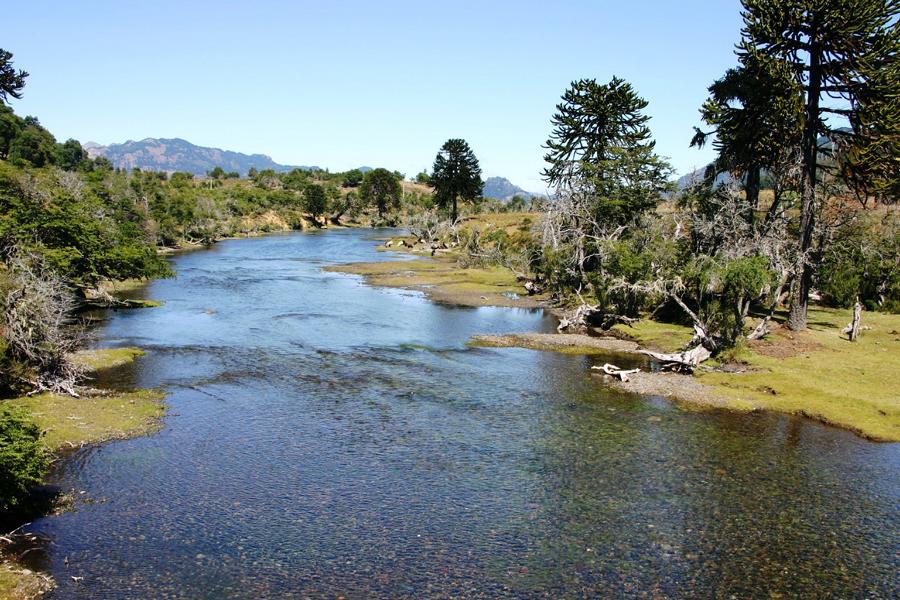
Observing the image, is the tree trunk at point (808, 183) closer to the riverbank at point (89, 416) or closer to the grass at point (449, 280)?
the grass at point (449, 280)

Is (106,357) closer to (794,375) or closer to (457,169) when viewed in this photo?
(794,375)

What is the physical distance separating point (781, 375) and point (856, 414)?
5417mm

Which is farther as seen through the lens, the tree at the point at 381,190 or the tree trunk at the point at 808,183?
the tree at the point at 381,190

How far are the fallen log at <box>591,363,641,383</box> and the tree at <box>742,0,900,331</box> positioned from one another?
1322 centimetres

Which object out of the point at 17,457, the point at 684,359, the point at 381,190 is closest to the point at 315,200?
the point at 381,190

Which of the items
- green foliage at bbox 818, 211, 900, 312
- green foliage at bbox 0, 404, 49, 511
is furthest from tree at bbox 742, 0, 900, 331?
green foliage at bbox 0, 404, 49, 511

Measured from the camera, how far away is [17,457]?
16.3m

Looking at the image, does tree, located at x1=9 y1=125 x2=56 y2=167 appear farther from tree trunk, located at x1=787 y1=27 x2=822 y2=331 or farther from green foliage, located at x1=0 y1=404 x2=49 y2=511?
tree trunk, located at x1=787 y1=27 x2=822 y2=331

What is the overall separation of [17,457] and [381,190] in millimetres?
172551

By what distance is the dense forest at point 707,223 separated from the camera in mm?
31312

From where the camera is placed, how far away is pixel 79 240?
145ft

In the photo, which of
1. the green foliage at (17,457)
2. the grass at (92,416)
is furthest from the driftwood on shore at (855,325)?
the green foliage at (17,457)

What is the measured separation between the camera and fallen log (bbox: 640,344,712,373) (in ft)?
109

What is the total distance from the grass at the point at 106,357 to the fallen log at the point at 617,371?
25.1m
